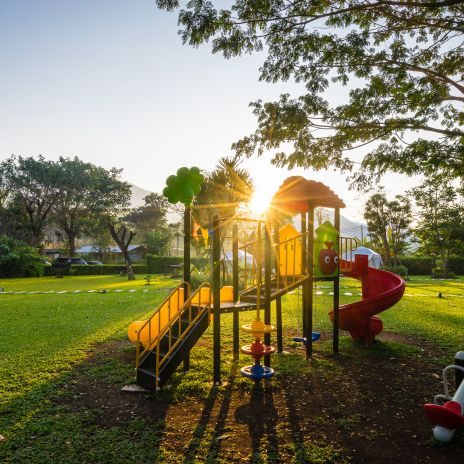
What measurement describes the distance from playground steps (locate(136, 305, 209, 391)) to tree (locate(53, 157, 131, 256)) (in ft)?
119

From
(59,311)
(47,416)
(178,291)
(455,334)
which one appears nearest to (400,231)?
(455,334)

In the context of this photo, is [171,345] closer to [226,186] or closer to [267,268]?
[267,268]

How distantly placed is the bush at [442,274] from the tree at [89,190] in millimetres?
30889

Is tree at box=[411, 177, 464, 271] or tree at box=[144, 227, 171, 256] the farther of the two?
tree at box=[144, 227, 171, 256]

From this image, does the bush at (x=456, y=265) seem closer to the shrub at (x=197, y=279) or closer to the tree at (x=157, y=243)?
the shrub at (x=197, y=279)

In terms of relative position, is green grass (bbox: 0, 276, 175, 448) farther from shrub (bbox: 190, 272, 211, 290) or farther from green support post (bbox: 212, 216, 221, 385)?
green support post (bbox: 212, 216, 221, 385)

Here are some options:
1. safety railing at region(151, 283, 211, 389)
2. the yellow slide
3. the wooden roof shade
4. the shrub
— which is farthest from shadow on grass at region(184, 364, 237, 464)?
the shrub

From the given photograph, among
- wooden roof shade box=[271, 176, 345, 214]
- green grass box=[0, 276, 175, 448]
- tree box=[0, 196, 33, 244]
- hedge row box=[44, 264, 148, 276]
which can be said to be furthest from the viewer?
tree box=[0, 196, 33, 244]

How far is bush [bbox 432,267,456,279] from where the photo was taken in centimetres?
3706

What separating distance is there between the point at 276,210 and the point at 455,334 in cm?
568

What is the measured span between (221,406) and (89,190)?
135 feet

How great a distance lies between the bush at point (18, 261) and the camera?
113 ft

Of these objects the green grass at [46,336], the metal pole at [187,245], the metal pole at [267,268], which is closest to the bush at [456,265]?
the green grass at [46,336]

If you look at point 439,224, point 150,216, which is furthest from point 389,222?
point 150,216
